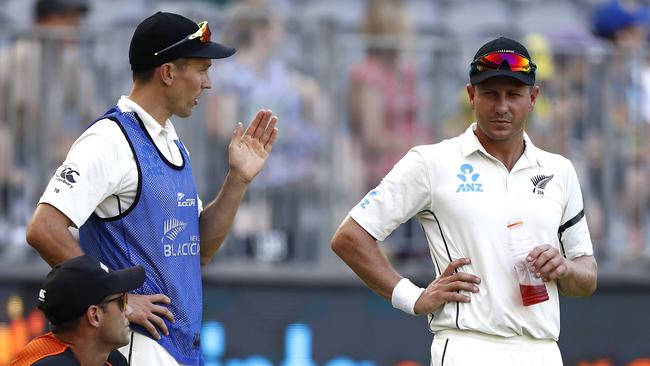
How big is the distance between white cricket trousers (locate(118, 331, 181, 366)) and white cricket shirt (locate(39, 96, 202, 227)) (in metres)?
0.54

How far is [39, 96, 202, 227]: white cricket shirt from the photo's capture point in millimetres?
5801

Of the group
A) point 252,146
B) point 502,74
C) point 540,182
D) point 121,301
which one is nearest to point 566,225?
point 540,182

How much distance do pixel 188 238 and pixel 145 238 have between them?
255 mm

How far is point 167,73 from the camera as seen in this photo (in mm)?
6172

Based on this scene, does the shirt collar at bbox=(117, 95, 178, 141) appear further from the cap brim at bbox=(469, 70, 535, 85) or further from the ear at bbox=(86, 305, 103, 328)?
the cap brim at bbox=(469, 70, 535, 85)

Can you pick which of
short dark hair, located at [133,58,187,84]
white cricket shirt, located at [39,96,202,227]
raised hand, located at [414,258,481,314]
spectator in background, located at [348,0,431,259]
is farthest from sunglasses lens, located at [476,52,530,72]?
spectator in background, located at [348,0,431,259]

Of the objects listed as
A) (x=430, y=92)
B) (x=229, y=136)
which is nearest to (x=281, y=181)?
(x=229, y=136)

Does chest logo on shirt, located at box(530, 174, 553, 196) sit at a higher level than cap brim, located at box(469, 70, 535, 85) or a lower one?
lower

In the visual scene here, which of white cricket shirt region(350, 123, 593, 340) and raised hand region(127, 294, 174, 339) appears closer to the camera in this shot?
raised hand region(127, 294, 174, 339)

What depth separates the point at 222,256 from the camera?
33.8 feet

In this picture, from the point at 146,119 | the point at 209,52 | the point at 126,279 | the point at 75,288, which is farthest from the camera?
the point at 209,52

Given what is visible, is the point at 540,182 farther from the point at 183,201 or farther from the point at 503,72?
the point at 183,201

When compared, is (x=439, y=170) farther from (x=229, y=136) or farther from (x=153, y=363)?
(x=229, y=136)

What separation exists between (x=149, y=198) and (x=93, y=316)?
0.62 m
